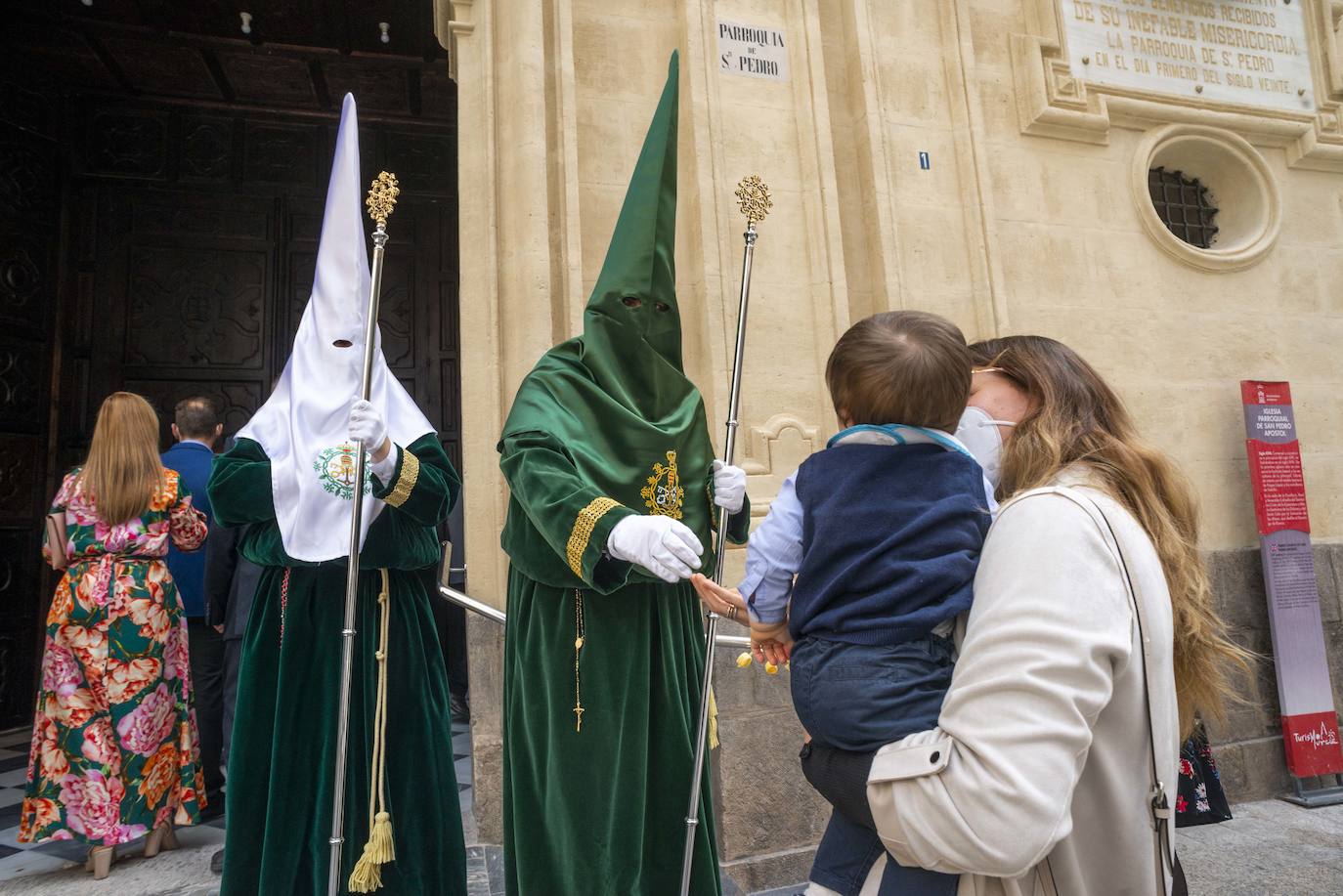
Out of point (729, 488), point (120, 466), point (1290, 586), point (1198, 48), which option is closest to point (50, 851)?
point (120, 466)

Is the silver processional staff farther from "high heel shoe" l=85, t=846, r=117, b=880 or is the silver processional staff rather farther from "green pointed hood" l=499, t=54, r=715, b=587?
"high heel shoe" l=85, t=846, r=117, b=880

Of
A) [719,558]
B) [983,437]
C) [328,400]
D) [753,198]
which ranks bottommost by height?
[719,558]

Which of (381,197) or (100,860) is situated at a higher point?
(381,197)

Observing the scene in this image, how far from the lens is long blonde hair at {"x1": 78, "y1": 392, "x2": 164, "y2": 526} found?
3740mm

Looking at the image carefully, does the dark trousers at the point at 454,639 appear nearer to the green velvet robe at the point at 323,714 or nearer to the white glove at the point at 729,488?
the green velvet robe at the point at 323,714

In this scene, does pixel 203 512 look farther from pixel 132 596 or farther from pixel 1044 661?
pixel 1044 661

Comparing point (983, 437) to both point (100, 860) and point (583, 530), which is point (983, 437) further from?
point (100, 860)

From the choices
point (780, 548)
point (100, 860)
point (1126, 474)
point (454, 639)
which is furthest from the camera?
point (454, 639)

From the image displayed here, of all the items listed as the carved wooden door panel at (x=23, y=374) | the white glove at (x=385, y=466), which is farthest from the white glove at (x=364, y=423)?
the carved wooden door panel at (x=23, y=374)

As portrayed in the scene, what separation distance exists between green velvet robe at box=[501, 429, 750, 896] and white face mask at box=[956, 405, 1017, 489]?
0.76 meters

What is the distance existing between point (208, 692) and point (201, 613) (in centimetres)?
40

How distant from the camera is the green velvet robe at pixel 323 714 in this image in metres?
2.50

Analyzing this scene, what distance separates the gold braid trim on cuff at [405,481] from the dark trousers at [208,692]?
257 centimetres

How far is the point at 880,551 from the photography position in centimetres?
125
